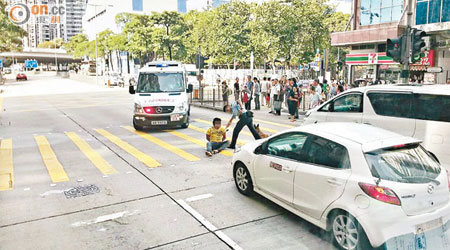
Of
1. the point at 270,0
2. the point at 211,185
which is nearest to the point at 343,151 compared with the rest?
the point at 211,185

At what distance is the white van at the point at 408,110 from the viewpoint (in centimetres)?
718

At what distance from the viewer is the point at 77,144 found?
11938mm

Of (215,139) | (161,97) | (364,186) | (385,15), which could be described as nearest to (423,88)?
(364,186)

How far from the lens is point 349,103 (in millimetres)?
9406

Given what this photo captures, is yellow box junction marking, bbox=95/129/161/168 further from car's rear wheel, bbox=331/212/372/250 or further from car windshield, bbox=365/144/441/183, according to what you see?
car windshield, bbox=365/144/441/183

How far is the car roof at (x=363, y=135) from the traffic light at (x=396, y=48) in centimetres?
703

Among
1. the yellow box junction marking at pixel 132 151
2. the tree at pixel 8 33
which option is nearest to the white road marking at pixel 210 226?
the yellow box junction marking at pixel 132 151

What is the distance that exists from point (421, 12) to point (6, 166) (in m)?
28.7

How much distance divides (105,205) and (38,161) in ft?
14.1

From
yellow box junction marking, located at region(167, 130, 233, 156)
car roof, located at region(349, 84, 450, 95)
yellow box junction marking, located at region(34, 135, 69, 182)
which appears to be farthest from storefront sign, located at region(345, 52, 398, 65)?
yellow box junction marking, located at region(34, 135, 69, 182)

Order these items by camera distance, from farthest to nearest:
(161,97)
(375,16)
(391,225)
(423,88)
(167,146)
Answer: (375,16)
(161,97)
(167,146)
(423,88)
(391,225)

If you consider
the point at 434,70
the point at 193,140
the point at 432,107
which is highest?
the point at 434,70

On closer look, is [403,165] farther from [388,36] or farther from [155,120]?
[388,36]

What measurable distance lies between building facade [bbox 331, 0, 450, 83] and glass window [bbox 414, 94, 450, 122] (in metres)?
18.8
